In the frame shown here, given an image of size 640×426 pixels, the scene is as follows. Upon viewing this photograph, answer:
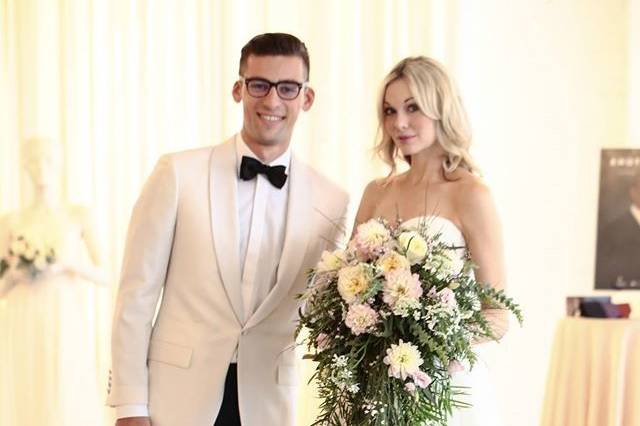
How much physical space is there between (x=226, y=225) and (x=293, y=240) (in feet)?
0.69

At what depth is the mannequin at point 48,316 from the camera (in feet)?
15.7

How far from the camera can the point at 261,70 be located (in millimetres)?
2619

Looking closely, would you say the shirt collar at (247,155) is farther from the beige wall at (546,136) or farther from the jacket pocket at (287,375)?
the beige wall at (546,136)

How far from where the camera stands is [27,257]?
478 centimetres

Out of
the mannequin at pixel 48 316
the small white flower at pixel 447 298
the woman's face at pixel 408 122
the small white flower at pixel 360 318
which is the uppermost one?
the woman's face at pixel 408 122

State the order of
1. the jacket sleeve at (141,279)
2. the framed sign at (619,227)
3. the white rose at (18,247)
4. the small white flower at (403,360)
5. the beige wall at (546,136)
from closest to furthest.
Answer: the small white flower at (403,360) → the jacket sleeve at (141,279) → the framed sign at (619,227) → the white rose at (18,247) → the beige wall at (546,136)

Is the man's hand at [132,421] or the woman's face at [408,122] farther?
the woman's face at [408,122]

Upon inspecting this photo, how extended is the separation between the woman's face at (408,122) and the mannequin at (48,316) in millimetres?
2565

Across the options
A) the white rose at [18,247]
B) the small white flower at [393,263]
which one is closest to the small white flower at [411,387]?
the small white flower at [393,263]

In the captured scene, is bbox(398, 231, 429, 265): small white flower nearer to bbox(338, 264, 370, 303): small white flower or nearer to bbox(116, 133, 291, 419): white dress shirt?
bbox(338, 264, 370, 303): small white flower

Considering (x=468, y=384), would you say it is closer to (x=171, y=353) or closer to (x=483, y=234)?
(x=483, y=234)

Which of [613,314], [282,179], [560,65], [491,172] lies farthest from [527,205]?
[282,179]

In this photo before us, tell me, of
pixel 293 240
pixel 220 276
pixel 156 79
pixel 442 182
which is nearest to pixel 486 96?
pixel 156 79

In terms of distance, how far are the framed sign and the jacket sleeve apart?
203 centimetres
